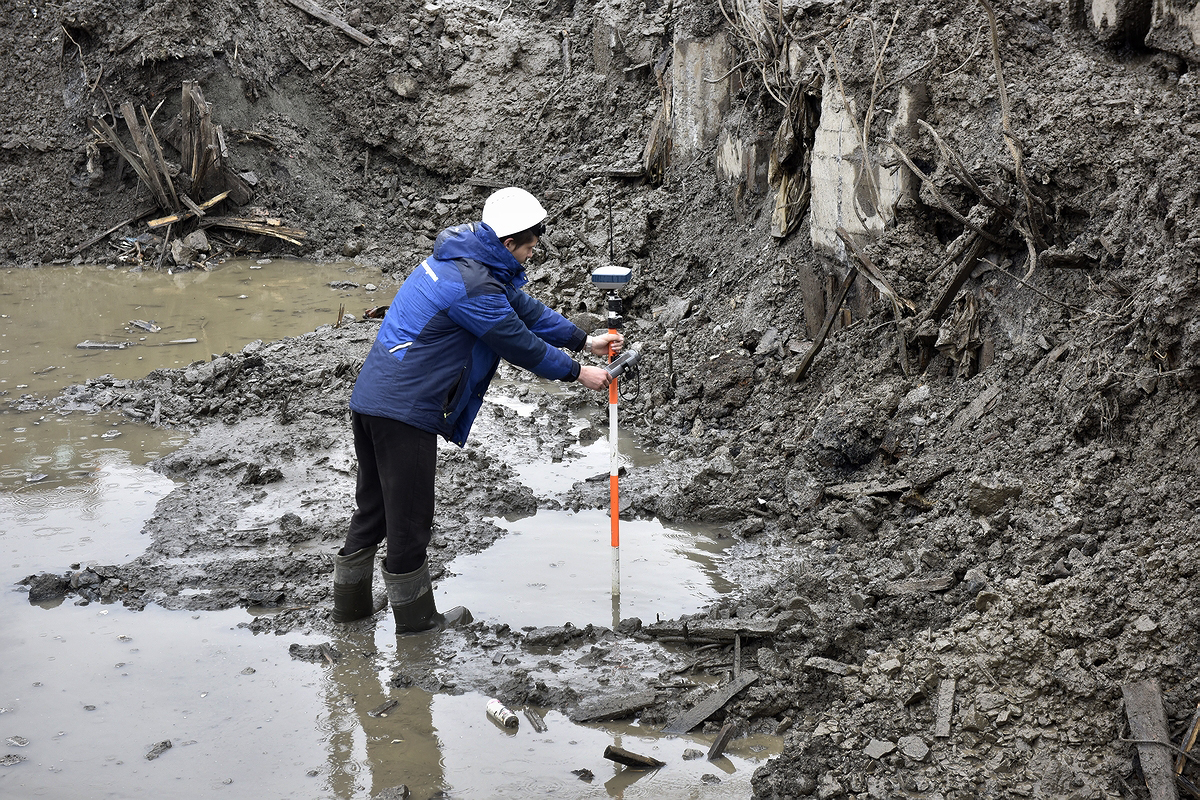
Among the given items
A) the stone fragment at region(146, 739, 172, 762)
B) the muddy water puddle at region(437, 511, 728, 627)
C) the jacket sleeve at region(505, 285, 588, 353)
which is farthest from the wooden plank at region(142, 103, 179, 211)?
the stone fragment at region(146, 739, 172, 762)

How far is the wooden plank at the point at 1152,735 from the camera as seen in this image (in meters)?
2.88

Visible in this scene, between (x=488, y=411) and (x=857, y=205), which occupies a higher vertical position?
(x=857, y=205)

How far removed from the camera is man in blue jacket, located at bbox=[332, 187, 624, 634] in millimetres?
4309

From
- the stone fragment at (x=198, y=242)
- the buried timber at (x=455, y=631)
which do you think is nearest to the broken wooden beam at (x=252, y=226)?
the stone fragment at (x=198, y=242)

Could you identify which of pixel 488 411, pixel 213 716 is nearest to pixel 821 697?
pixel 213 716

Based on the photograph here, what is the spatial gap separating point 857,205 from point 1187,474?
3.08 meters

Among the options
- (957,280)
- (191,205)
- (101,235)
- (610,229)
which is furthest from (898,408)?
(101,235)

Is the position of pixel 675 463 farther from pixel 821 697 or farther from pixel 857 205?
pixel 821 697

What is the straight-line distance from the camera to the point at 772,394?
6723mm

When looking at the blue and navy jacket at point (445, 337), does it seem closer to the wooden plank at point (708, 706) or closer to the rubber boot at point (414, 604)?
the rubber boot at point (414, 604)

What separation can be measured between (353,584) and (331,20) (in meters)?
12.7

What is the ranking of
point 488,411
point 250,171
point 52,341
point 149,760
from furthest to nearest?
point 250,171 < point 52,341 < point 488,411 < point 149,760

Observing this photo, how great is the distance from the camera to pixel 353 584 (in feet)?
15.3

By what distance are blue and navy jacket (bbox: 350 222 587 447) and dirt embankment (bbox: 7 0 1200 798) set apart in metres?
1.23
